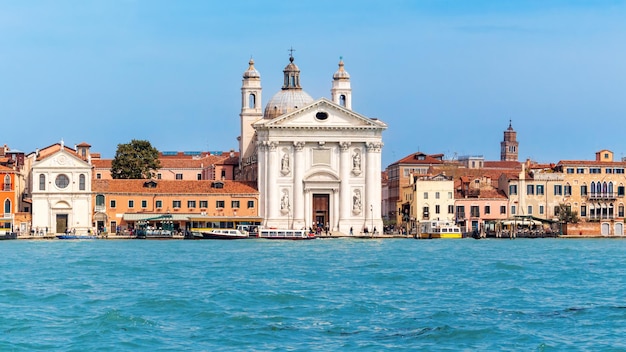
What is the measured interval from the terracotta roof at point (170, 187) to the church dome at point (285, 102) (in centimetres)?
905

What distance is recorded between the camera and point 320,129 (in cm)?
6719

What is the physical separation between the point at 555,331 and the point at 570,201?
50671mm

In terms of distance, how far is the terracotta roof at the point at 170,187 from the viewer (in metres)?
66.4

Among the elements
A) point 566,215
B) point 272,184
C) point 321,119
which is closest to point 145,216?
point 272,184

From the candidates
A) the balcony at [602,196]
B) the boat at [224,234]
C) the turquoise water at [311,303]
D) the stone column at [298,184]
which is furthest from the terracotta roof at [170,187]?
the turquoise water at [311,303]

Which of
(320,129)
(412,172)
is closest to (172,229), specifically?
(320,129)

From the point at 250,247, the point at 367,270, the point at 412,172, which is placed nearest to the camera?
the point at 367,270

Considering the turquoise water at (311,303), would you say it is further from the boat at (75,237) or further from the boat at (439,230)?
the boat at (439,230)

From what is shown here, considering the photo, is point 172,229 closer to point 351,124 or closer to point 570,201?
point 351,124

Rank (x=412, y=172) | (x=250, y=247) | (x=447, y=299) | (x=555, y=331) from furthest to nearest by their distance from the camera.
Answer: (x=412, y=172), (x=250, y=247), (x=447, y=299), (x=555, y=331)

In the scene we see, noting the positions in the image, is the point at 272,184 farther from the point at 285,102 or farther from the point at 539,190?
the point at 539,190

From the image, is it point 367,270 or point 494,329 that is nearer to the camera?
point 494,329

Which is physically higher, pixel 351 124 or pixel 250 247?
pixel 351 124

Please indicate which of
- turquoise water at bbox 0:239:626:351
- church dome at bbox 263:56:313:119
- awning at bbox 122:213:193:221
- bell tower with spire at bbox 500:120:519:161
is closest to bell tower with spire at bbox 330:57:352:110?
church dome at bbox 263:56:313:119
